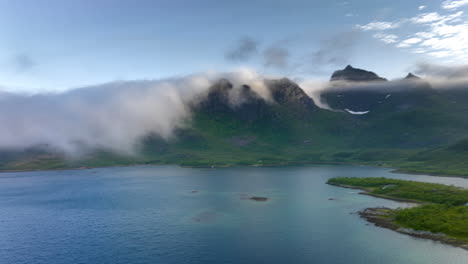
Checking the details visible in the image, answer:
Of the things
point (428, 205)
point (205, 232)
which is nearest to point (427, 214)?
point (428, 205)

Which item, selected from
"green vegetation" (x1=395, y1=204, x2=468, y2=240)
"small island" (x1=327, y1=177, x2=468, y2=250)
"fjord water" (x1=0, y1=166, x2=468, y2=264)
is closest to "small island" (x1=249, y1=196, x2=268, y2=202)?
"fjord water" (x1=0, y1=166, x2=468, y2=264)

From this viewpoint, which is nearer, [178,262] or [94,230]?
[178,262]

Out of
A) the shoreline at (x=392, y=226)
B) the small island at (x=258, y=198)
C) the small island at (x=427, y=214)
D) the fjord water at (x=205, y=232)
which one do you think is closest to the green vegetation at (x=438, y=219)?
the small island at (x=427, y=214)

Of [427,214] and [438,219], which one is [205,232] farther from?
[427,214]

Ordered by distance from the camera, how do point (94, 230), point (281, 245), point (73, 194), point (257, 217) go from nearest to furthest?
1. point (281, 245)
2. point (94, 230)
3. point (257, 217)
4. point (73, 194)

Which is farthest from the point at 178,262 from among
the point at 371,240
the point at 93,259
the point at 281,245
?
the point at 371,240

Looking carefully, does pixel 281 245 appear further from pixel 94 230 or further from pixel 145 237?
pixel 94 230

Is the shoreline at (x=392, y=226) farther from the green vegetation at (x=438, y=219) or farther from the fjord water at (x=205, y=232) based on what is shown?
the fjord water at (x=205, y=232)

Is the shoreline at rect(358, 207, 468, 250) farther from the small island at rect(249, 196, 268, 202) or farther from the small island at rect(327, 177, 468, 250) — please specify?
the small island at rect(249, 196, 268, 202)
